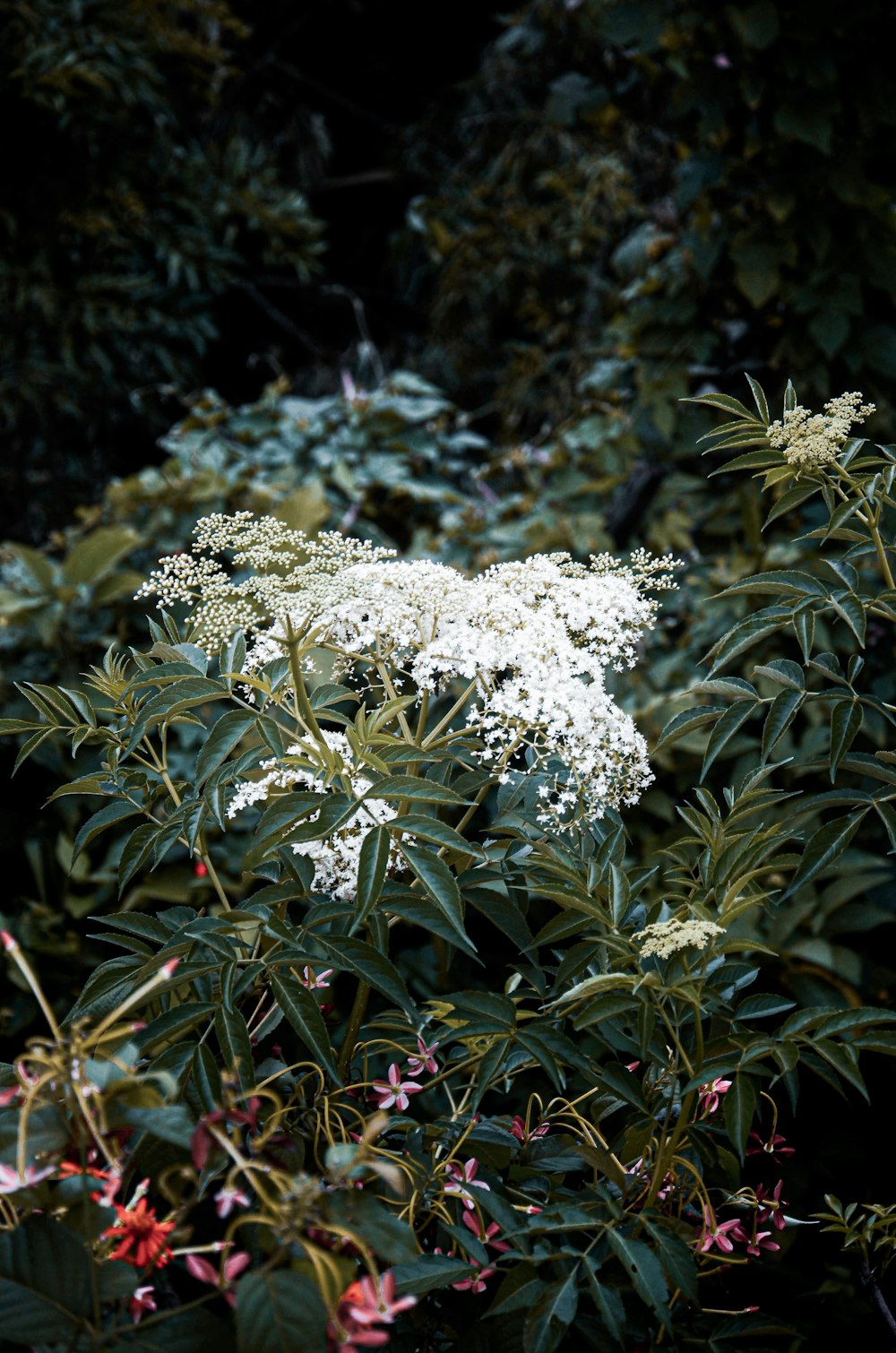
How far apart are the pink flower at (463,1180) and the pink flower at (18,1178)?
0.81ft

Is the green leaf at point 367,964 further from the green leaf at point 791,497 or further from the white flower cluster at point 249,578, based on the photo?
the green leaf at point 791,497

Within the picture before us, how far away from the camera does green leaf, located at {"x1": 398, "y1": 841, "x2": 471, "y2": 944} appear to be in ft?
2.16

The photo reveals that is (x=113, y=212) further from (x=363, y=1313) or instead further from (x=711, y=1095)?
(x=363, y=1313)

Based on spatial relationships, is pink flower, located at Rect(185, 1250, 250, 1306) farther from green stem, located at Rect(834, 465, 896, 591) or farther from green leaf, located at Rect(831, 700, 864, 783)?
green stem, located at Rect(834, 465, 896, 591)

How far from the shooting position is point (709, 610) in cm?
216

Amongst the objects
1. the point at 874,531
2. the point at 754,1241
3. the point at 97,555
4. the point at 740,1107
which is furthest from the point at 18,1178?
the point at 97,555

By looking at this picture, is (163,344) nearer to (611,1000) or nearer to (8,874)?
(8,874)

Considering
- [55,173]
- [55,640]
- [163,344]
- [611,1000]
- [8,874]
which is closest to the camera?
[611,1000]

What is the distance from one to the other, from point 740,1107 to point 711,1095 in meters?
0.17

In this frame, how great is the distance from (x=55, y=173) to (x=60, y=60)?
1.35 ft

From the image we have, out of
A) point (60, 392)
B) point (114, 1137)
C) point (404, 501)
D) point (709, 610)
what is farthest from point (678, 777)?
point (60, 392)

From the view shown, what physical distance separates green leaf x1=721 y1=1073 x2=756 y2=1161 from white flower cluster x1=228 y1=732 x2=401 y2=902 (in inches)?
10.0

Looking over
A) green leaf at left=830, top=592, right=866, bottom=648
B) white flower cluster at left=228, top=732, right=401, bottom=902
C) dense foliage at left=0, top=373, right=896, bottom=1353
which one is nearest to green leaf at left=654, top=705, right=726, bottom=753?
dense foliage at left=0, top=373, right=896, bottom=1353

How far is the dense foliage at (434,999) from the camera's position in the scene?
545 millimetres
